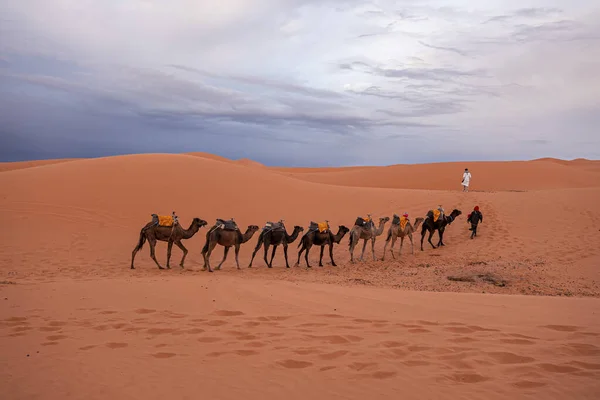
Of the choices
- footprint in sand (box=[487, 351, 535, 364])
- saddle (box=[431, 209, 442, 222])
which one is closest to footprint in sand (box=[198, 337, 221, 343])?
footprint in sand (box=[487, 351, 535, 364])

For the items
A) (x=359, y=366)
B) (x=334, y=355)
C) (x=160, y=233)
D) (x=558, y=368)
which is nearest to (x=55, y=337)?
(x=334, y=355)

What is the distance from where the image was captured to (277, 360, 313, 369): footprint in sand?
5.21 metres

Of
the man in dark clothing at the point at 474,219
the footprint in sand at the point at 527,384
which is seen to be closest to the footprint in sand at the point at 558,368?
the footprint in sand at the point at 527,384

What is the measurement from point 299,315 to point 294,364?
2.21 metres

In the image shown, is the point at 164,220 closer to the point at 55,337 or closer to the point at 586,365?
the point at 55,337

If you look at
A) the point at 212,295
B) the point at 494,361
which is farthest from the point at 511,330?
the point at 212,295

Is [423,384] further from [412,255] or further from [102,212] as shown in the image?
[102,212]

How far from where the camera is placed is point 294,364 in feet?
17.3

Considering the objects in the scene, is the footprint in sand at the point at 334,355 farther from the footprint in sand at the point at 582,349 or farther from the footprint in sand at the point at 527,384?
the footprint in sand at the point at 582,349

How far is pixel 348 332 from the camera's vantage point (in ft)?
21.2

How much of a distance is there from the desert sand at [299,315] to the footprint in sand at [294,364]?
23 millimetres

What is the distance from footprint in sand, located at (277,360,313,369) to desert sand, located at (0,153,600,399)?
0.02 metres

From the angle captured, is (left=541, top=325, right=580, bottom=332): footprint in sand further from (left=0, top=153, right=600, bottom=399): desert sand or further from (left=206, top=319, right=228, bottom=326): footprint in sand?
(left=206, top=319, right=228, bottom=326): footprint in sand

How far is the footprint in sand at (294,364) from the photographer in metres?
5.21
